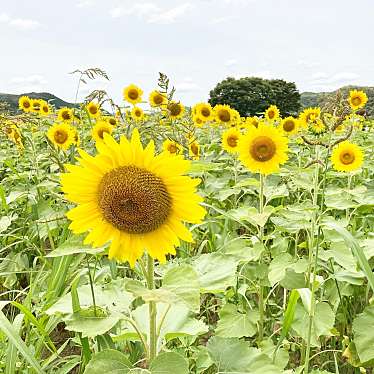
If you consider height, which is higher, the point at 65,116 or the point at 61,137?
the point at 65,116

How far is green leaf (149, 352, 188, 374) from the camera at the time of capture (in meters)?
1.19

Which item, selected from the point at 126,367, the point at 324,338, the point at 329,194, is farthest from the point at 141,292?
the point at 329,194

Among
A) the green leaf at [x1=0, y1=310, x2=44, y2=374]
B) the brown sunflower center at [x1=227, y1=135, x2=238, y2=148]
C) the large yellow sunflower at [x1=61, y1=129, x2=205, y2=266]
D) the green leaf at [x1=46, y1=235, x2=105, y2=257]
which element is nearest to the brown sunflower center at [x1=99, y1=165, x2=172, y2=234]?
the large yellow sunflower at [x1=61, y1=129, x2=205, y2=266]

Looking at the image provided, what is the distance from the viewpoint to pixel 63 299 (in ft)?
4.99

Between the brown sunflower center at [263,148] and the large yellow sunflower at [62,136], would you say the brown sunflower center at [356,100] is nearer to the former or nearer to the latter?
the large yellow sunflower at [62,136]

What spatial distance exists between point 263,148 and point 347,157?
1057mm

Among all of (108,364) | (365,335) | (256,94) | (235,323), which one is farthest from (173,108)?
(256,94)

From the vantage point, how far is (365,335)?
186 centimetres

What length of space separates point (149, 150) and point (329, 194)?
74.4 inches

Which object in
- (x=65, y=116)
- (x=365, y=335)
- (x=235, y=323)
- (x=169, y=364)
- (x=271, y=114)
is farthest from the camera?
(x=271, y=114)

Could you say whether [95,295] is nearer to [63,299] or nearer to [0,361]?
[63,299]

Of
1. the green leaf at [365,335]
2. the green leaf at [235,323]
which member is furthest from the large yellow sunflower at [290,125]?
the green leaf at [365,335]

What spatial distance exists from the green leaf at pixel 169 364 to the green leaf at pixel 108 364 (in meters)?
0.08

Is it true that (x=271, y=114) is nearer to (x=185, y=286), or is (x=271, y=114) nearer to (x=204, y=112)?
(x=204, y=112)
